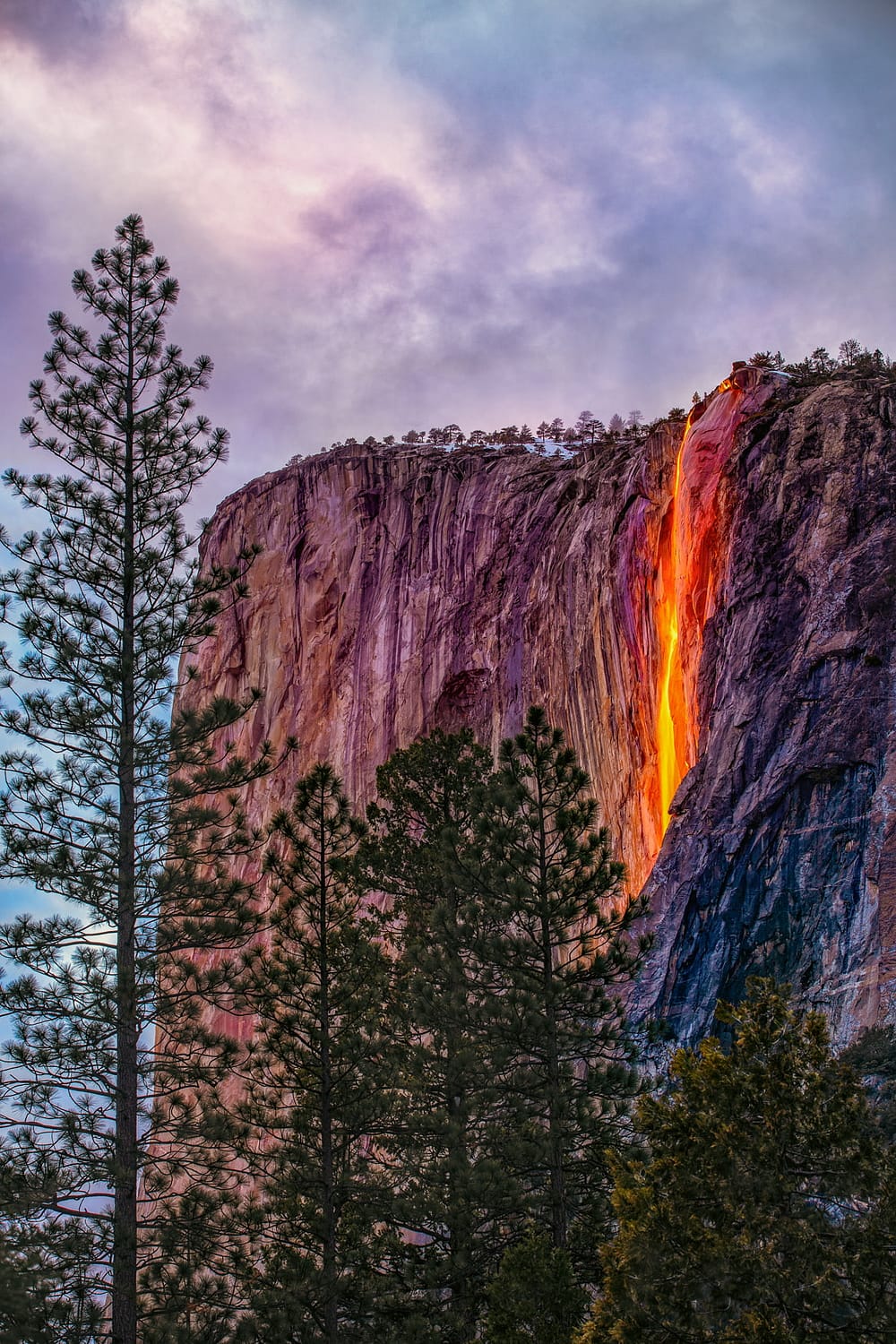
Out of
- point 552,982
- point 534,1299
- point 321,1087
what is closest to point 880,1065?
point 552,982

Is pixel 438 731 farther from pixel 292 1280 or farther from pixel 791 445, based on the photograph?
pixel 791 445

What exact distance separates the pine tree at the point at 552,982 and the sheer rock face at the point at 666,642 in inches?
209

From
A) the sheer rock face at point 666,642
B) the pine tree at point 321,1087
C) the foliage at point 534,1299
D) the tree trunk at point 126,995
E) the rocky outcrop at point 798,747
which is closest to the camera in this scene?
the tree trunk at point 126,995

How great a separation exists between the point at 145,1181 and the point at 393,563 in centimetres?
3357

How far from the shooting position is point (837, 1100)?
A: 9992mm

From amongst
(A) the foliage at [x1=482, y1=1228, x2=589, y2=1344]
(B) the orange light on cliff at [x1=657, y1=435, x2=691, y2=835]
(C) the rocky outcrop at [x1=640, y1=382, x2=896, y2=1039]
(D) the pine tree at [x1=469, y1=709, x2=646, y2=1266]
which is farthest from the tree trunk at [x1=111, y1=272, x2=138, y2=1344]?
(B) the orange light on cliff at [x1=657, y1=435, x2=691, y2=835]

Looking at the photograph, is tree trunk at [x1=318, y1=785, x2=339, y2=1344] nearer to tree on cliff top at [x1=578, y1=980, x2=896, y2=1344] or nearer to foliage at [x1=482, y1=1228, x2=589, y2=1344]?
foliage at [x1=482, y1=1228, x2=589, y2=1344]

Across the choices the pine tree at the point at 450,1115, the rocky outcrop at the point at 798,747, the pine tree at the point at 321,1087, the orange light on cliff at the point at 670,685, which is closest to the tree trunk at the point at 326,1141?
the pine tree at the point at 321,1087

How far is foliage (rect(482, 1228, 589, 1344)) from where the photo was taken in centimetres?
1209

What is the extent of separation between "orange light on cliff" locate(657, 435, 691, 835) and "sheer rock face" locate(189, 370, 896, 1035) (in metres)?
0.11

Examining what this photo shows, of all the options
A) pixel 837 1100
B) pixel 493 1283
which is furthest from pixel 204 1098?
pixel 837 1100

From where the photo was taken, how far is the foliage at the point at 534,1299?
39.7ft

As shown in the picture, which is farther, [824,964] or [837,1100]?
[824,964]

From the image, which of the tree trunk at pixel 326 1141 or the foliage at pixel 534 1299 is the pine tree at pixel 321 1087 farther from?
the foliage at pixel 534 1299
